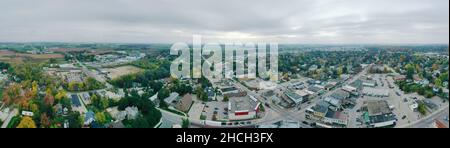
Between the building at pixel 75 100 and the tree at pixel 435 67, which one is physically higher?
the tree at pixel 435 67

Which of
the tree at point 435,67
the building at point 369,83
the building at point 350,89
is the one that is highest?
the tree at point 435,67

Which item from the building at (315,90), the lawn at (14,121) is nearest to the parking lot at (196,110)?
the lawn at (14,121)

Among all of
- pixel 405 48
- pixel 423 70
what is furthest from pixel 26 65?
pixel 405 48

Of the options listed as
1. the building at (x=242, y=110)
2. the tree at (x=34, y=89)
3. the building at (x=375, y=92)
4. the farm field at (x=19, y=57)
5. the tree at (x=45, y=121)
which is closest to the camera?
the tree at (x=45, y=121)

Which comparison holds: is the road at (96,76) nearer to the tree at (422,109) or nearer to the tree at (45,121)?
the tree at (45,121)

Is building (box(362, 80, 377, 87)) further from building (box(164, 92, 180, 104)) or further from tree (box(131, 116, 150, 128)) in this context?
tree (box(131, 116, 150, 128))
